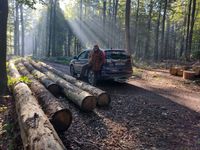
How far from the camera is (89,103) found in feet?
26.4

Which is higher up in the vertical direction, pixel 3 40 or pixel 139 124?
pixel 3 40

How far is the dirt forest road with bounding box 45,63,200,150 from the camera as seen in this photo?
5727 mm

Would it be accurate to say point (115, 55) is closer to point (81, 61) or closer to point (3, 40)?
point (81, 61)

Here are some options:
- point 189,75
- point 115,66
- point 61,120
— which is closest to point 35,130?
point 61,120

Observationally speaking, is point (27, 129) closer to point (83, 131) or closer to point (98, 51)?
point (83, 131)

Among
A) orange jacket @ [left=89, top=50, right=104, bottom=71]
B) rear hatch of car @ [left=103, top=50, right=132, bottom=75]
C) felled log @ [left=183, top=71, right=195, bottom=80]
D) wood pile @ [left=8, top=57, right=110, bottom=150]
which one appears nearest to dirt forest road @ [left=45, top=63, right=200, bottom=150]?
wood pile @ [left=8, top=57, right=110, bottom=150]

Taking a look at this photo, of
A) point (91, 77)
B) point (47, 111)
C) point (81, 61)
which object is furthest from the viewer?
point (81, 61)

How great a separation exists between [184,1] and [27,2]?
104ft

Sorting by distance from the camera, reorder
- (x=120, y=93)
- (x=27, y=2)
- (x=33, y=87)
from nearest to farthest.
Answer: (x=33, y=87) → (x=120, y=93) → (x=27, y=2)

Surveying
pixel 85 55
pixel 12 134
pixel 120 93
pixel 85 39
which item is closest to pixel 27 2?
pixel 85 55

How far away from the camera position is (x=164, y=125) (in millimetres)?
6965

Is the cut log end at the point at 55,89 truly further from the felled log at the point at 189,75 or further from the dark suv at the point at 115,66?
the felled log at the point at 189,75

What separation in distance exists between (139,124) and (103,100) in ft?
7.01

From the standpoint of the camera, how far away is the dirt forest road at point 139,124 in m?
5.73
